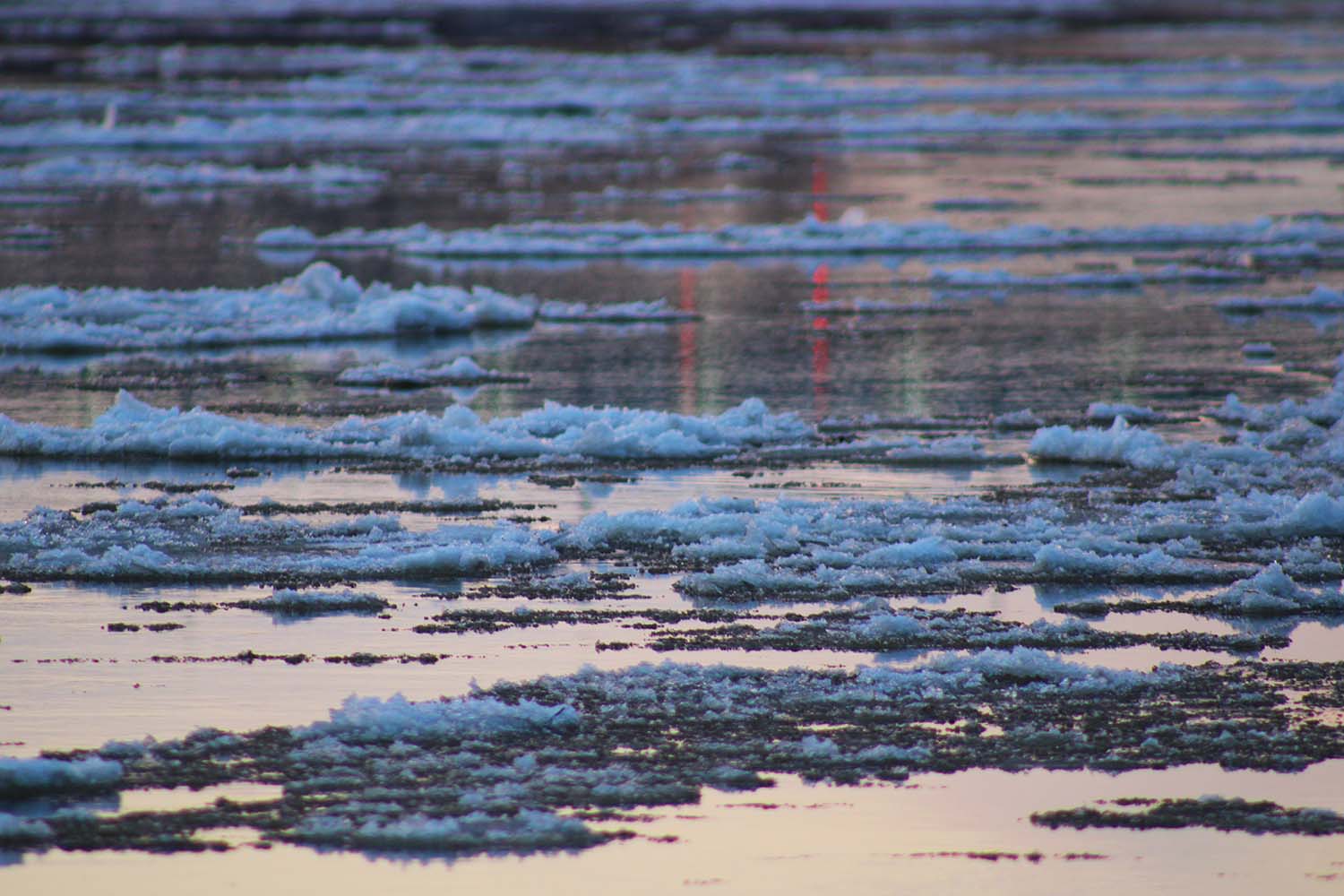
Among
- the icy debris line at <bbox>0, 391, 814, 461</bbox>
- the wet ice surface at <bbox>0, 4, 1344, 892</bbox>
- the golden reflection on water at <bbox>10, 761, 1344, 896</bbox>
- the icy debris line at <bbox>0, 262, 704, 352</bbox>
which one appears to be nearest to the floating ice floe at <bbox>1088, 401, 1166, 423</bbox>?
the wet ice surface at <bbox>0, 4, 1344, 892</bbox>

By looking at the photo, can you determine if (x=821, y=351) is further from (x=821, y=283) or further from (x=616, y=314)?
(x=821, y=283)

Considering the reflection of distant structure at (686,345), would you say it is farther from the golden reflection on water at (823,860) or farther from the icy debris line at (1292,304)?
the golden reflection on water at (823,860)

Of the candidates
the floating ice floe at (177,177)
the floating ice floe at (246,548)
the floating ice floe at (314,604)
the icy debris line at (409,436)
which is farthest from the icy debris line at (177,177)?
the floating ice floe at (314,604)

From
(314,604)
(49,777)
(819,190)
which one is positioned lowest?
(49,777)

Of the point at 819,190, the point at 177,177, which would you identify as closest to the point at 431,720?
the point at 819,190

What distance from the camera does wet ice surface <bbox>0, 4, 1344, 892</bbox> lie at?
6.95 m

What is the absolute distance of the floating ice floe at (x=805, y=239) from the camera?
80.5 ft

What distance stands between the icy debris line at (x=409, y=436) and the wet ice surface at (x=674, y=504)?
1.4 inches

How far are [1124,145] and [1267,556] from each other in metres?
29.1

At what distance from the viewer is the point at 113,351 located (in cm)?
1772

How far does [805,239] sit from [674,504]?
14178mm

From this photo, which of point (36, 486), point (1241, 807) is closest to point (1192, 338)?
point (36, 486)

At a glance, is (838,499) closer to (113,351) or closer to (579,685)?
(579,685)

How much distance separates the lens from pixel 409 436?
13211 millimetres
